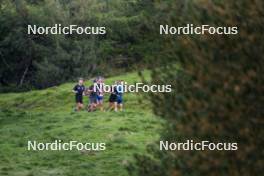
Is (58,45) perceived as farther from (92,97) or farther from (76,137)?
(76,137)

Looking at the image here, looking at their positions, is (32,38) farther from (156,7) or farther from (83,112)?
(156,7)

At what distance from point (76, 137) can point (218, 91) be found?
714 inches

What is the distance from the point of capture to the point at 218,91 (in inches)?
334

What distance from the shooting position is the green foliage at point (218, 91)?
8344mm

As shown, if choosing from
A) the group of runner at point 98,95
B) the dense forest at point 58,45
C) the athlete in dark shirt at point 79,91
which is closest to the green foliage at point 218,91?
the group of runner at point 98,95

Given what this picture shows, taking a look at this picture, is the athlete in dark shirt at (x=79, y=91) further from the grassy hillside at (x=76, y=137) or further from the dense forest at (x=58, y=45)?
the dense forest at (x=58, y=45)

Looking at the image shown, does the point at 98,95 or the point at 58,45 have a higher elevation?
the point at 58,45

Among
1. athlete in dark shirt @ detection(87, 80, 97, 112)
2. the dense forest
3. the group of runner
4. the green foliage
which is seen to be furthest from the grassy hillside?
the dense forest

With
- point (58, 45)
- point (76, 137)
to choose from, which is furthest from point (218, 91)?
point (58, 45)

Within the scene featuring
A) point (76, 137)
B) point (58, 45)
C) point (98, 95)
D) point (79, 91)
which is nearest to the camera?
point (76, 137)

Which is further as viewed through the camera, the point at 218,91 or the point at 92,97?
the point at 92,97

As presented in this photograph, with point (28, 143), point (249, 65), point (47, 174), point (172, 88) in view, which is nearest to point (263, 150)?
point (249, 65)

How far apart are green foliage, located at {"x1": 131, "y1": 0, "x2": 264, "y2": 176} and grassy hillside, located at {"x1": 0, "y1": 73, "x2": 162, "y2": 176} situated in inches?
336

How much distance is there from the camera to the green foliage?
328 inches
